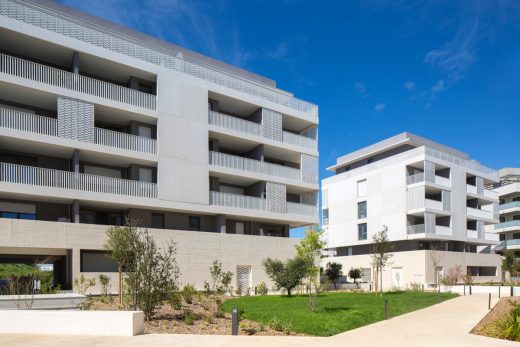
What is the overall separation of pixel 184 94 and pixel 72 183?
10186mm

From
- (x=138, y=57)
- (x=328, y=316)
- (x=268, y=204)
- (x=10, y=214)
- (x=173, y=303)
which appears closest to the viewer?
(x=328, y=316)

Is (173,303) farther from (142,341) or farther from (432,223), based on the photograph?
(432,223)

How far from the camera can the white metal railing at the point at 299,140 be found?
3819cm

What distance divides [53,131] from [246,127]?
14.6m

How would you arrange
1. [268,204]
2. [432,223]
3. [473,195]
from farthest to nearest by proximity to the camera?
A: 1. [473,195]
2. [432,223]
3. [268,204]

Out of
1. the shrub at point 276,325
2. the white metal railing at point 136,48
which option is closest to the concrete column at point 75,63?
the white metal railing at point 136,48

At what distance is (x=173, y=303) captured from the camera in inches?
757

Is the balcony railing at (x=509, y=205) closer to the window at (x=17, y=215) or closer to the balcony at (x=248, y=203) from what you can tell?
the balcony at (x=248, y=203)

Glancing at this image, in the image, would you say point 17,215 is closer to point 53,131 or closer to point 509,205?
point 53,131

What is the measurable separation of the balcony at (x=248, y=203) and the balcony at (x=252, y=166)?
223 centimetres

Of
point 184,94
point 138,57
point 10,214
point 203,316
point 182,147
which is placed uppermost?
point 138,57

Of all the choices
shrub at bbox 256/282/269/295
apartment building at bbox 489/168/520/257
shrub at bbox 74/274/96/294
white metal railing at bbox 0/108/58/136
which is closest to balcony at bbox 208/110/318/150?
white metal railing at bbox 0/108/58/136

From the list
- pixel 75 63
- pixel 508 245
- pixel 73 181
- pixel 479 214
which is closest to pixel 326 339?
pixel 73 181

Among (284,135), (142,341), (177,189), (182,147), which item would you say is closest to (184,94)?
(182,147)
